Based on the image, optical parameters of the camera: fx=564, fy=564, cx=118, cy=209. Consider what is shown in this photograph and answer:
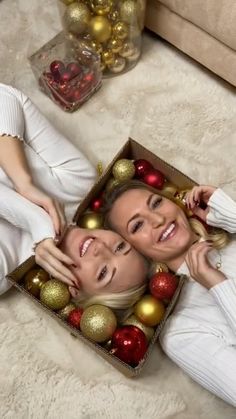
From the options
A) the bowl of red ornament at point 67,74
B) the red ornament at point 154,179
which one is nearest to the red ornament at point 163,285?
the red ornament at point 154,179

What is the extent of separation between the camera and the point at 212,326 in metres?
1.15

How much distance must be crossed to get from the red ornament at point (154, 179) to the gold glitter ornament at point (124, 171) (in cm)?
4

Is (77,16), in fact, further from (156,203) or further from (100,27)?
(156,203)

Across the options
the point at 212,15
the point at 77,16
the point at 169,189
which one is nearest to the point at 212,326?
the point at 169,189

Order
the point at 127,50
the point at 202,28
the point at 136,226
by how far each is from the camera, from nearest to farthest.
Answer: the point at 136,226, the point at 202,28, the point at 127,50

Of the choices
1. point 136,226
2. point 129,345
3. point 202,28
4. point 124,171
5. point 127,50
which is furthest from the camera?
point 127,50

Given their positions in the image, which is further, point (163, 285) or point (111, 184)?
point (111, 184)

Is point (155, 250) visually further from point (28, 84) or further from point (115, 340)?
point (28, 84)

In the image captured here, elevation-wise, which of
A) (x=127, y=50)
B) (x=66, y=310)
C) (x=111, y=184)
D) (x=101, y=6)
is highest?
(x=101, y=6)

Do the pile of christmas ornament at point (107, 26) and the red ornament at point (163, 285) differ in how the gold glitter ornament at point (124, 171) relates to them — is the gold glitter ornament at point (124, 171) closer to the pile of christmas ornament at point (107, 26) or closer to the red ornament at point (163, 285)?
the red ornament at point (163, 285)

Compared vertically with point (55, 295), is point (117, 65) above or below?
above

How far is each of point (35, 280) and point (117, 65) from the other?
2.32 feet

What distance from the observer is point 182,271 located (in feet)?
3.93

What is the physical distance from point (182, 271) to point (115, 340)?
21 centimetres
